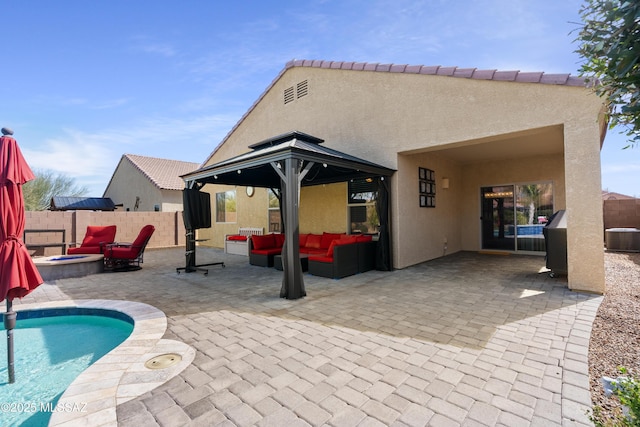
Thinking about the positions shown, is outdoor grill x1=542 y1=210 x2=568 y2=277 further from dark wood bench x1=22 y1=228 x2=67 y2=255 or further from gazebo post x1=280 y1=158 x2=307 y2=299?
dark wood bench x1=22 y1=228 x2=67 y2=255

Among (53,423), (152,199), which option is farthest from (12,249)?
(152,199)

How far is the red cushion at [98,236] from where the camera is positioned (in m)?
9.04

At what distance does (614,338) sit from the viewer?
10.0 feet

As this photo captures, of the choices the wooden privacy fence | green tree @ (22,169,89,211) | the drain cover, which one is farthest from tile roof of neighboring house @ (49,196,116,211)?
the drain cover

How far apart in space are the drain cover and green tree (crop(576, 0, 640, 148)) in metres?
3.79

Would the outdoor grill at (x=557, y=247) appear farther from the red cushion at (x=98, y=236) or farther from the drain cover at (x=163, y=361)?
the red cushion at (x=98, y=236)

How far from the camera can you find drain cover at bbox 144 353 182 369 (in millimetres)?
2613

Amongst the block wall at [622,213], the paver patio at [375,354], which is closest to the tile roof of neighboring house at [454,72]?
the paver patio at [375,354]

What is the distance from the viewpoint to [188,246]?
736 cm

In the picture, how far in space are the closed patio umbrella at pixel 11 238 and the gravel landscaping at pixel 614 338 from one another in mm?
5057

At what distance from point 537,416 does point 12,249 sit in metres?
Result: 4.81

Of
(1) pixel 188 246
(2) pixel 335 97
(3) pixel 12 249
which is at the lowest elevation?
(1) pixel 188 246

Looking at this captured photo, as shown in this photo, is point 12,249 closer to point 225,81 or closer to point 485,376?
point 485,376

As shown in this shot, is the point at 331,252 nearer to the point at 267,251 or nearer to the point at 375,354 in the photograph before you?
the point at 267,251
